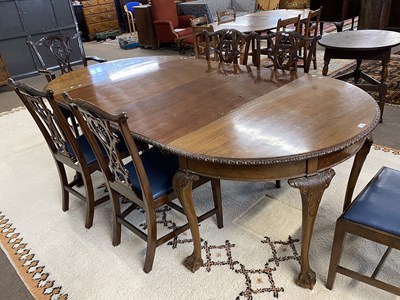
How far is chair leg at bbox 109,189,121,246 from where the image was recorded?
1.92 m

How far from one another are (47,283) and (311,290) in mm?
1337

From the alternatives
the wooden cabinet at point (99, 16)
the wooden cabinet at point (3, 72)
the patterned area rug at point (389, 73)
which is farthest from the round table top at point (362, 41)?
the wooden cabinet at point (99, 16)

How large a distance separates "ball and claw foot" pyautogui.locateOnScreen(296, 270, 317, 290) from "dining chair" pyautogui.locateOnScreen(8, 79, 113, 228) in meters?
1.29

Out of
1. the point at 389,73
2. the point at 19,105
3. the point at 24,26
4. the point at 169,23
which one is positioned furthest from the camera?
the point at 169,23

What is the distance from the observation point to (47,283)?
181 centimetres

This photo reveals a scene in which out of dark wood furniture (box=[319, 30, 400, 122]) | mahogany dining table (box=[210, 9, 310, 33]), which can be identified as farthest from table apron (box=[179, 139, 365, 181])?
mahogany dining table (box=[210, 9, 310, 33])

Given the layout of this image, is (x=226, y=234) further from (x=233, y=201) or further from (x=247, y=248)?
(x=233, y=201)

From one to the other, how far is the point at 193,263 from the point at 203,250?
148 mm

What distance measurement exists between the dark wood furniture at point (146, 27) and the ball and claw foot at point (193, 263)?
569 centimetres

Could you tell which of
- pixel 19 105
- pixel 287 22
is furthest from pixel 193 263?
pixel 19 105

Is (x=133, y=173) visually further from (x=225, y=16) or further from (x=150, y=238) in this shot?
(x=225, y=16)

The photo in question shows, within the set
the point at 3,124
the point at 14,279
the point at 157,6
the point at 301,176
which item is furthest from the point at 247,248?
the point at 157,6

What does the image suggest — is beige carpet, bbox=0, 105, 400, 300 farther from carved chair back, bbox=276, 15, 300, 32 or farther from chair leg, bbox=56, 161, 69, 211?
carved chair back, bbox=276, 15, 300, 32

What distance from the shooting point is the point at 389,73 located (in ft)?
13.8
